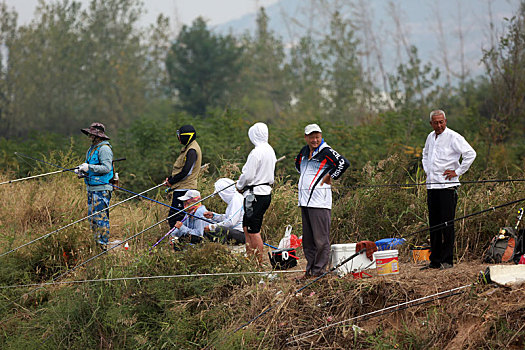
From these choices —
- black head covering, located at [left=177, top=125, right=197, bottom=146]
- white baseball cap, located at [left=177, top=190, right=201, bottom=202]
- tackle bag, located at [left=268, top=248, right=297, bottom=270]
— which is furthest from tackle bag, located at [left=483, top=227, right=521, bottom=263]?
black head covering, located at [left=177, top=125, right=197, bottom=146]

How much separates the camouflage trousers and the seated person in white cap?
839 mm

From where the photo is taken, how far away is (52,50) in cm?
3544

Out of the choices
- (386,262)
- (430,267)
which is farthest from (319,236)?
(430,267)

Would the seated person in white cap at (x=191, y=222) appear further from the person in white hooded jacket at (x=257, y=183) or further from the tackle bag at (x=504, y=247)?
the tackle bag at (x=504, y=247)

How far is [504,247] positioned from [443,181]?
887mm

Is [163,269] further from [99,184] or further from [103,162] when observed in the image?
[103,162]

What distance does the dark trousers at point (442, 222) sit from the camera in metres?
6.66

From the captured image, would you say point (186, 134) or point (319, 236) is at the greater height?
point (186, 134)

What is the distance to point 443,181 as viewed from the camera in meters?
6.69

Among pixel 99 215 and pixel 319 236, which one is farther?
pixel 99 215

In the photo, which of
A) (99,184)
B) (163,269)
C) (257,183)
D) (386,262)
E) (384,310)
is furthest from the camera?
(99,184)

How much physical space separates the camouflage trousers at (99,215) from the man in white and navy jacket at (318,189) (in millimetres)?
2773

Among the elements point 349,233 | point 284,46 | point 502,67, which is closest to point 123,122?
point 284,46

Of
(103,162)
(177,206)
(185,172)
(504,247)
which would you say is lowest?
(504,247)
